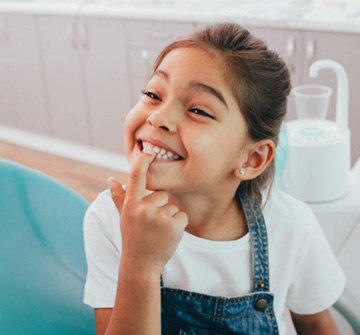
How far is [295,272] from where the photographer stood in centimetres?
108

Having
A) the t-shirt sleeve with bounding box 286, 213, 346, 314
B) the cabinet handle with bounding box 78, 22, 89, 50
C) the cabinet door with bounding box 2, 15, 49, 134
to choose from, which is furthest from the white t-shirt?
the cabinet door with bounding box 2, 15, 49, 134

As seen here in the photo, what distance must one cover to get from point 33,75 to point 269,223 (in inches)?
123

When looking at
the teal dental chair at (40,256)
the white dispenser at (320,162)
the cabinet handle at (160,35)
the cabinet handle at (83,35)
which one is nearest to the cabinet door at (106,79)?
the cabinet handle at (83,35)

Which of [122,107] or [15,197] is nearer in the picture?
[15,197]

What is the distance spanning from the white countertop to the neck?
1.31 m

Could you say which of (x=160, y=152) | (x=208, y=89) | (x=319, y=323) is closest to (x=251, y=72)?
(x=208, y=89)

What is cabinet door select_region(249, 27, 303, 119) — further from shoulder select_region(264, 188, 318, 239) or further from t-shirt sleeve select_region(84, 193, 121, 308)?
t-shirt sleeve select_region(84, 193, 121, 308)

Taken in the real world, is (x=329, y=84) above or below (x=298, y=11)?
below

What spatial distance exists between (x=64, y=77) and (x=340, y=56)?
5.92ft

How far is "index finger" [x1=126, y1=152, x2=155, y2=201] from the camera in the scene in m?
0.86

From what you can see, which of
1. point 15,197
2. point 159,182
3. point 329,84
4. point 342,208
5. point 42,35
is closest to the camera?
point 159,182

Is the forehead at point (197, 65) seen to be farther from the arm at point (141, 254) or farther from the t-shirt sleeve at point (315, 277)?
the t-shirt sleeve at point (315, 277)

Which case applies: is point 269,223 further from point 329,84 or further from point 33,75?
point 33,75

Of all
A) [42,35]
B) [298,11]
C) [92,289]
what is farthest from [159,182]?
[42,35]
